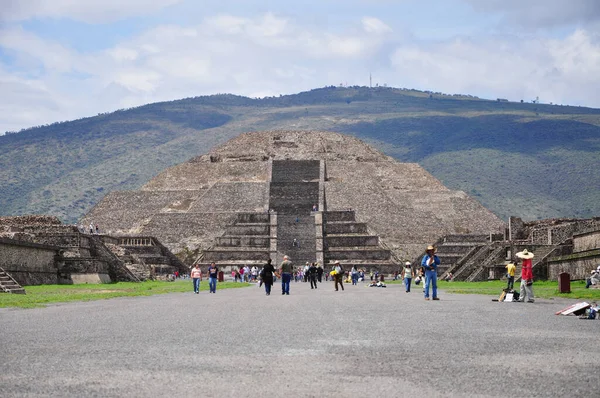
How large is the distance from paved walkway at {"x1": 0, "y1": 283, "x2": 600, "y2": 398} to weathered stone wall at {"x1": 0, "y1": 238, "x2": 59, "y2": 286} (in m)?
17.7

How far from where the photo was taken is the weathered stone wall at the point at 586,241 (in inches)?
1498

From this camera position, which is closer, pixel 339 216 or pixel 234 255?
pixel 234 255

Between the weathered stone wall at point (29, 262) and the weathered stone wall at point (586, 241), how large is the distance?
2156cm

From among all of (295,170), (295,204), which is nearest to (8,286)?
(295,204)

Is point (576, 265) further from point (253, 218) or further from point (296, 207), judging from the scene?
point (296, 207)

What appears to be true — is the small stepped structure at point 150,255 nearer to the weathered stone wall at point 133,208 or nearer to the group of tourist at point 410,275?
the group of tourist at point 410,275

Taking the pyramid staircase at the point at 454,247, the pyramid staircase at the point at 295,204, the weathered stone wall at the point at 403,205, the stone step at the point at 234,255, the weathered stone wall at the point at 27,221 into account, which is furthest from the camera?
the weathered stone wall at the point at 403,205

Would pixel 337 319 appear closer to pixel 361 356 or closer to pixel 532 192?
pixel 361 356

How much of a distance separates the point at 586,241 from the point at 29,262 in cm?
2180

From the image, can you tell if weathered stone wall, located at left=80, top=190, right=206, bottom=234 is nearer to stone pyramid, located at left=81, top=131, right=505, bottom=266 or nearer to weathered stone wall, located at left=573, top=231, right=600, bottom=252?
stone pyramid, located at left=81, top=131, right=505, bottom=266

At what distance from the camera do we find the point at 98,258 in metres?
45.7

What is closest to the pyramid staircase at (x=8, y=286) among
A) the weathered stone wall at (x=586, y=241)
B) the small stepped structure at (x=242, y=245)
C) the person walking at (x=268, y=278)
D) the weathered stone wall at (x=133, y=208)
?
the person walking at (x=268, y=278)

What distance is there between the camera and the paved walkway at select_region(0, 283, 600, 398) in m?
9.39

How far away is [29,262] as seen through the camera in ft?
128
